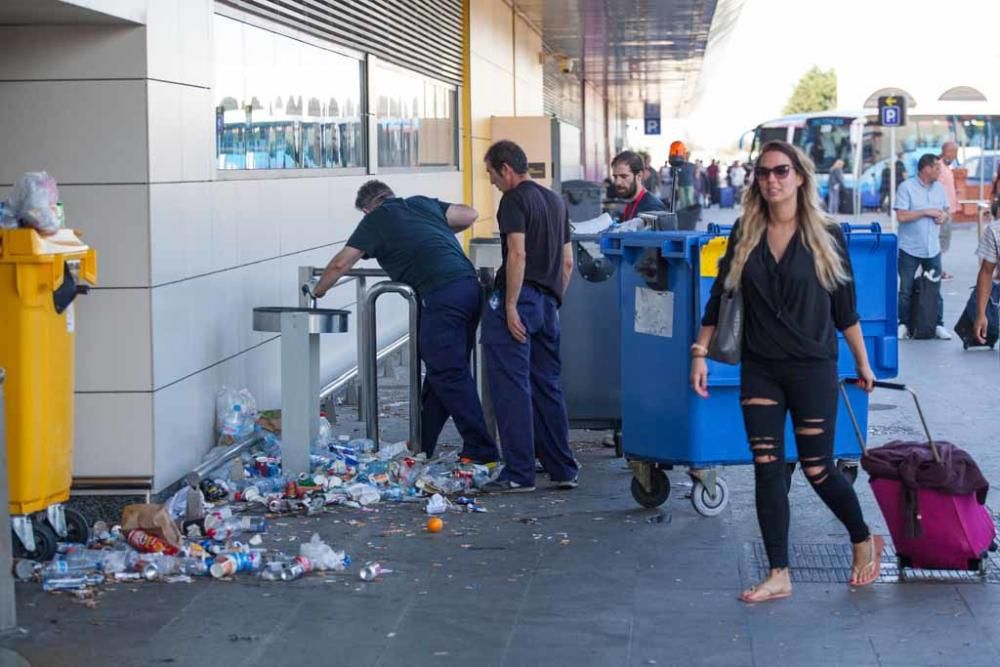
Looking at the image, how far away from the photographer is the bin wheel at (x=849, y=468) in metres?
7.29

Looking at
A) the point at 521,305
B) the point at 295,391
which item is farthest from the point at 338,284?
the point at 521,305

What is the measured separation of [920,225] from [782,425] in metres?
9.58

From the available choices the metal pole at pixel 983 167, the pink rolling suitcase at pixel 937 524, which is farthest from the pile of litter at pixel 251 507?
the metal pole at pixel 983 167

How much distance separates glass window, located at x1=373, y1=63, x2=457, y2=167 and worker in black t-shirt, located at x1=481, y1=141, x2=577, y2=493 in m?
5.75

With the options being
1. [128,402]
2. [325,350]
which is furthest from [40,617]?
Answer: [325,350]

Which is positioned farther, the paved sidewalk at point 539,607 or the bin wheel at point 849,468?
the bin wheel at point 849,468

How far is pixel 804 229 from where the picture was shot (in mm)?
5594

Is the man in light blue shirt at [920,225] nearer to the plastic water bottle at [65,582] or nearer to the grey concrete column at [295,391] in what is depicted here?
the grey concrete column at [295,391]

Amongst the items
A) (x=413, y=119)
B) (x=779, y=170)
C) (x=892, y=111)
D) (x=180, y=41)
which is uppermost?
(x=892, y=111)

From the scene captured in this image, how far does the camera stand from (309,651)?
508cm

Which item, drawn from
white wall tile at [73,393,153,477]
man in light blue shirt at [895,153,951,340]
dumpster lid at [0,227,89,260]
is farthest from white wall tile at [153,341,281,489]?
man in light blue shirt at [895,153,951,340]

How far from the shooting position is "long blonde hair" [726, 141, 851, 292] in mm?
5570

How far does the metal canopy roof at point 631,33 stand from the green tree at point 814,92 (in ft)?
223

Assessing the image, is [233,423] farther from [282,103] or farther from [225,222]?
[282,103]
